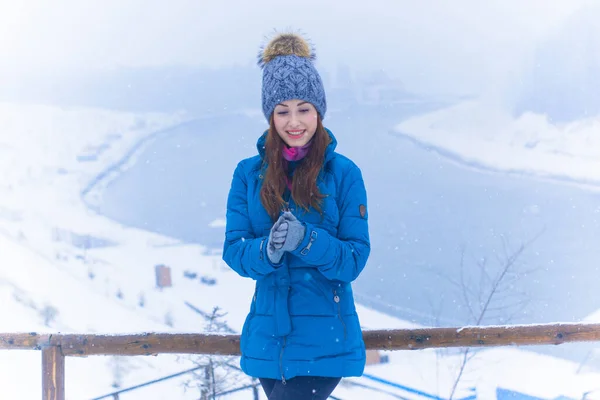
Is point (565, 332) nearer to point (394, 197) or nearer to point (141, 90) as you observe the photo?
point (394, 197)

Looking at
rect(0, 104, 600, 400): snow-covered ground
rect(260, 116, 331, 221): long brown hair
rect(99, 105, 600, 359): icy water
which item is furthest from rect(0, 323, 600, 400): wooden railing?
rect(99, 105, 600, 359): icy water

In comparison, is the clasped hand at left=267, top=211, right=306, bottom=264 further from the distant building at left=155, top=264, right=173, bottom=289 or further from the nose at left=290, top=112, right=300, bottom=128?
the distant building at left=155, top=264, right=173, bottom=289

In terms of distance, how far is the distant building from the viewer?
29.0 m

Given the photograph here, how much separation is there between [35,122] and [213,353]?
143ft

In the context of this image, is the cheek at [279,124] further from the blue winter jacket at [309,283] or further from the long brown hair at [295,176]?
the blue winter jacket at [309,283]

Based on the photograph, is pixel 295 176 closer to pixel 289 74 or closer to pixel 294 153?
pixel 294 153

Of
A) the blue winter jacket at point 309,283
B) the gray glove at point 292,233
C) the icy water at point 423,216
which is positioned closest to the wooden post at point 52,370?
the blue winter jacket at point 309,283

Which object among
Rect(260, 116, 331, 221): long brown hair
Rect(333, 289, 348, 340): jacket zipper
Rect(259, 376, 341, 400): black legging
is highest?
Rect(260, 116, 331, 221): long brown hair

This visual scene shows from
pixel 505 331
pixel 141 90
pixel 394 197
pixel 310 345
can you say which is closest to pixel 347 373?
pixel 310 345

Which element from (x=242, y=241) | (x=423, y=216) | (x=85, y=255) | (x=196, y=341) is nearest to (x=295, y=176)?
(x=242, y=241)

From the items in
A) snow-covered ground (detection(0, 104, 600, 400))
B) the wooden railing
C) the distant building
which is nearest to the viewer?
the wooden railing

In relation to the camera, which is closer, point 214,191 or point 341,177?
point 341,177

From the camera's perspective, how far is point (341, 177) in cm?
150

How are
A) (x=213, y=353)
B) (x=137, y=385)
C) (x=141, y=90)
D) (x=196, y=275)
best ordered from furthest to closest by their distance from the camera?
1. (x=141, y=90)
2. (x=196, y=275)
3. (x=137, y=385)
4. (x=213, y=353)
